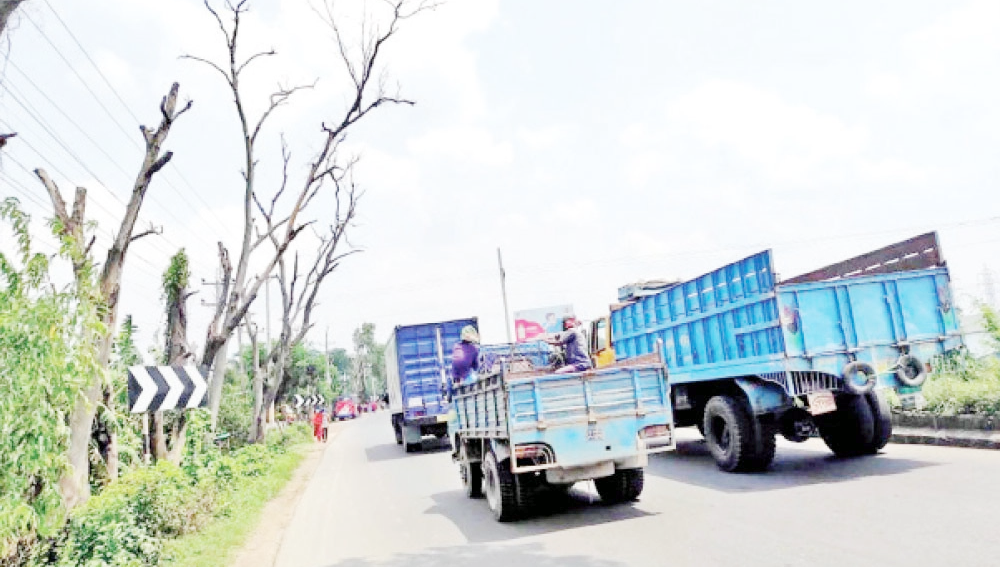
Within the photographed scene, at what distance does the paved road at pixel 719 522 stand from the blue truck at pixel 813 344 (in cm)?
52

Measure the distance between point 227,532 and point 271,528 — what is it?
112 centimetres

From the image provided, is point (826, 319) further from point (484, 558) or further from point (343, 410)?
point (343, 410)

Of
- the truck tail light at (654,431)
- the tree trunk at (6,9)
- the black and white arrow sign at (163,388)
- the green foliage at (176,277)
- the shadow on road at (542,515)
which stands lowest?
the shadow on road at (542,515)

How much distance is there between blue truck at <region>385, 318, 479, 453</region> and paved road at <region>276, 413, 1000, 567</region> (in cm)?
645

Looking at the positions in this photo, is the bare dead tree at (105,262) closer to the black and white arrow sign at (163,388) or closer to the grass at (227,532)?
the black and white arrow sign at (163,388)

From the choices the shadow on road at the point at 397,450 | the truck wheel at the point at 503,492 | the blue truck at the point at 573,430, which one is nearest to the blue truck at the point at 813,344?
the blue truck at the point at 573,430

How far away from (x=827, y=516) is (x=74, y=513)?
21.8ft

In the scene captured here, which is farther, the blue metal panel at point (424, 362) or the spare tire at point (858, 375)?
the blue metal panel at point (424, 362)

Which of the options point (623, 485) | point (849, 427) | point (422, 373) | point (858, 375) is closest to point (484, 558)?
point (623, 485)

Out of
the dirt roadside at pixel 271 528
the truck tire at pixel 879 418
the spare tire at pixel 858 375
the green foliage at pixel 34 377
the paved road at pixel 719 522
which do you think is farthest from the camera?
the truck tire at pixel 879 418

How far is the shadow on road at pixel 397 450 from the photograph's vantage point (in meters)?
17.9

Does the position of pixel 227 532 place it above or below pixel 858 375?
below

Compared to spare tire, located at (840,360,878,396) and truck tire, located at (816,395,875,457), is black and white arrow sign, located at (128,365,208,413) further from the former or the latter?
truck tire, located at (816,395,875,457)

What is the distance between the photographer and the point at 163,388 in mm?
7344
